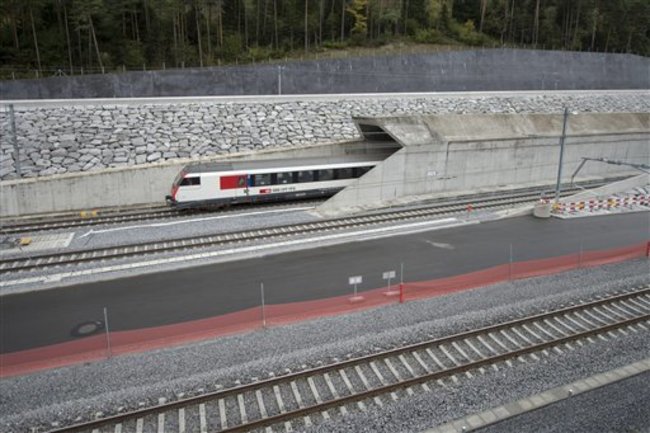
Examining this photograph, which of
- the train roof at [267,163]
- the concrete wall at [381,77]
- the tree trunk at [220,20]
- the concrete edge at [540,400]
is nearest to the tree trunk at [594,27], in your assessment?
the concrete wall at [381,77]

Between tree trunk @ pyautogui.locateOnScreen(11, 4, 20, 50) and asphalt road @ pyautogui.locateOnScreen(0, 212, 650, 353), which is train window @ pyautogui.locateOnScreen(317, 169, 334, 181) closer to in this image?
asphalt road @ pyautogui.locateOnScreen(0, 212, 650, 353)

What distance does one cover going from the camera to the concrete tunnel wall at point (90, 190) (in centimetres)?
2578

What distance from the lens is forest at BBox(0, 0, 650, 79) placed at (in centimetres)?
4650

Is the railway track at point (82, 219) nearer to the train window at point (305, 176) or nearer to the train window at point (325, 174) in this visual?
the train window at point (305, 176)

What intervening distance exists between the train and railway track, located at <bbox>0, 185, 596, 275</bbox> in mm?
3966

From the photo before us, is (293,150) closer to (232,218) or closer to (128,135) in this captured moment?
(232,218)

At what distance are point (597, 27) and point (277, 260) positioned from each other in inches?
3186

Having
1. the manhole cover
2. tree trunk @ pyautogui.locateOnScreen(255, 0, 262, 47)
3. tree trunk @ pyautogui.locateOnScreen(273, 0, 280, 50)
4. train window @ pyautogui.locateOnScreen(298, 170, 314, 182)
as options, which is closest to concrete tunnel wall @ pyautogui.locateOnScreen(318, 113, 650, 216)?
train window @ pyautogui.locateOnScreen(298, 170, 314, 182)

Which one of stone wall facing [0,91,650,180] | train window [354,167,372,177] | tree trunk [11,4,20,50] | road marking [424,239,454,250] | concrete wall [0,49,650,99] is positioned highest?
tree trunk [11,4,20,50]

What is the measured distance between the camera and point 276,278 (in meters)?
17.6

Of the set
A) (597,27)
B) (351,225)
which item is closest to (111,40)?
(351,225)

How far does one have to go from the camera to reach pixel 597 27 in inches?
3051

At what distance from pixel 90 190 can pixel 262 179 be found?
32.1 feet

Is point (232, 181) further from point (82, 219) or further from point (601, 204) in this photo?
point (601, 204)
